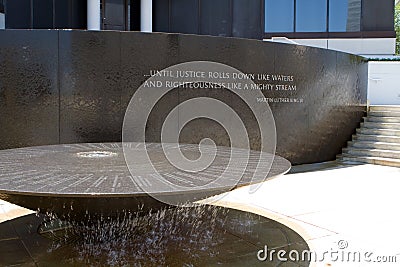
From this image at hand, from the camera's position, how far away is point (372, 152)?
9.20 metres

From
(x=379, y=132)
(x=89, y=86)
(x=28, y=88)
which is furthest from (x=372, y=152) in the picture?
(x=28, y=88)

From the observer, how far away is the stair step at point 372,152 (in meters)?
8.95

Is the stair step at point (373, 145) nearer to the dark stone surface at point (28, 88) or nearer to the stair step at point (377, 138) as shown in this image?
the stair step at point (377, 138)

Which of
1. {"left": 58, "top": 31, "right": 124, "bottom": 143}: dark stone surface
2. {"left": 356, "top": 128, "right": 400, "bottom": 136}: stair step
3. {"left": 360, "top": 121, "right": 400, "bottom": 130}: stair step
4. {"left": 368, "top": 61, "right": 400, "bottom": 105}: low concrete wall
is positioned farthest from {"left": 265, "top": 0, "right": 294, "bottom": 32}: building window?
{"left": 58, "top": 31, "right": 124, "bottom": 143}: dark stone surface

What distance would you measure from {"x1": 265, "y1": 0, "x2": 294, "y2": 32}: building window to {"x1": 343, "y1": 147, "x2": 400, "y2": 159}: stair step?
9713mm

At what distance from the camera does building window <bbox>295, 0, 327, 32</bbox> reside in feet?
59.8

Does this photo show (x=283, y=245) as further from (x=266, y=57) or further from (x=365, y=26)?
(x=365, y=26)

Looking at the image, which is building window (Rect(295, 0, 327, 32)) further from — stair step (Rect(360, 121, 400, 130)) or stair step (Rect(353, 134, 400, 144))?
stair step (Rect(353, 134, 400, 144))

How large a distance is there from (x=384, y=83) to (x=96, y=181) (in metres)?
14.5

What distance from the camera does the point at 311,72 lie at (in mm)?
8812

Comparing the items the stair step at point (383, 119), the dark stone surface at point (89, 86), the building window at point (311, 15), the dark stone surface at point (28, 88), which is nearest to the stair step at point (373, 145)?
the stair step at point (383, 119)

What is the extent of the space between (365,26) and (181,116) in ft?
45.7

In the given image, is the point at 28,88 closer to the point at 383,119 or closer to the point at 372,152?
the point at 372,152

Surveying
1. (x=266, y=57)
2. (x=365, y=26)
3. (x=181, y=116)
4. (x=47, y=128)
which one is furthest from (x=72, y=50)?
(x=365, y=26)
